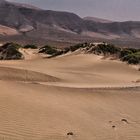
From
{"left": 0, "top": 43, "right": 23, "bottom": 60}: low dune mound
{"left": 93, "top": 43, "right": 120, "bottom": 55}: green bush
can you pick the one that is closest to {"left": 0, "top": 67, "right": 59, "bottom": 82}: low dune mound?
{"left": 93, "top": 43, "right": 120, "bottom": 55}: green bush

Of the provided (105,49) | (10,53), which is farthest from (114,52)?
(10,53)

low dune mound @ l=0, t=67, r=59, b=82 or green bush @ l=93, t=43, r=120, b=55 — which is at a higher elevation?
low dune mound @ l=0, t=67, r=59, b=82

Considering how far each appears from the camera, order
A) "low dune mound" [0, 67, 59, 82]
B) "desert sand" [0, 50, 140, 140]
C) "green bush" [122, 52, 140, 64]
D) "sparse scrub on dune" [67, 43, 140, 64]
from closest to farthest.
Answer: "desert sand" [0, 50, 140, 140]
"low dune mound" [0, 67, 59, 82]
"green bush" [122, 52, 140, 64]
"sparse scrub on dune" [67, 43, 140, 64]

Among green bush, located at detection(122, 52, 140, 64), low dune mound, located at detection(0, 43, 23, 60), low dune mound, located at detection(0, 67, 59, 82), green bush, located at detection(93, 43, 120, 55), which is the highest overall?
low dune mound, located at detection(0, 67, 59, 82)

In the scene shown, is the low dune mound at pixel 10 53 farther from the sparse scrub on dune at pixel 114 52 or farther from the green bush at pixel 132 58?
the green bush at pixel 132 58

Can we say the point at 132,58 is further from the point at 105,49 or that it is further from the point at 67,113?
the point at 67,113

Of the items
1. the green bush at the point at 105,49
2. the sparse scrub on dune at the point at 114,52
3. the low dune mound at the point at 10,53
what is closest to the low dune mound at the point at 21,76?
the sparse scrub on dune at the point at 114,52

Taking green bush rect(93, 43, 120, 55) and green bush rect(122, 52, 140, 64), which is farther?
green bush rect(93, 43, 120, 55)

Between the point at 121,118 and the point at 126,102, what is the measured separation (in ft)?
9.45

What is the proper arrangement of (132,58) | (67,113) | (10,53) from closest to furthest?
(67,113) < (132,58) < (10,53)

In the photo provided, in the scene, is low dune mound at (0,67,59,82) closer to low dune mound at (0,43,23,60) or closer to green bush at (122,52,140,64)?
green bush at (122,52,140,64)

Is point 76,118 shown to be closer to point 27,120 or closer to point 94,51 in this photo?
point 27,120

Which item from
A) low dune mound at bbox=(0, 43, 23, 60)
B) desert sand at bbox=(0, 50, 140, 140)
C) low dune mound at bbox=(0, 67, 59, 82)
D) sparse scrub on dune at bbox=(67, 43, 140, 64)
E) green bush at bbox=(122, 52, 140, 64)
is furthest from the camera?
low dune mound at bbox=(0, 43, 23, 60)

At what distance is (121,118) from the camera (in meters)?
12.6
